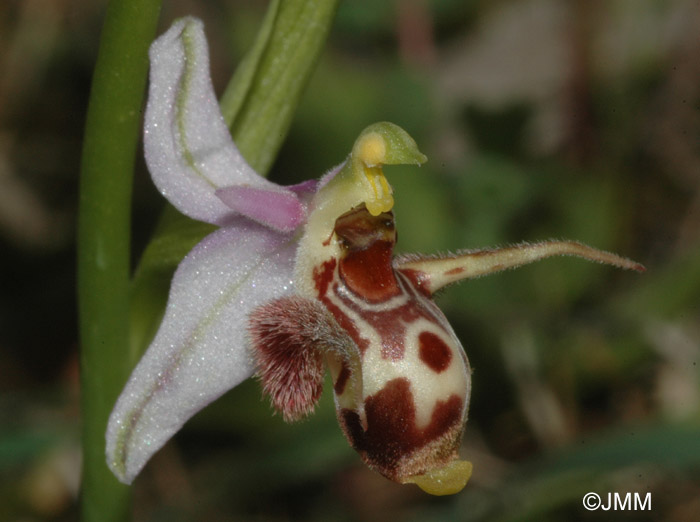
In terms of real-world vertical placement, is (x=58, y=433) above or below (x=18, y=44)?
below

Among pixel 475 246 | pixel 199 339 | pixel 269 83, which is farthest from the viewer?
pixel 475 246

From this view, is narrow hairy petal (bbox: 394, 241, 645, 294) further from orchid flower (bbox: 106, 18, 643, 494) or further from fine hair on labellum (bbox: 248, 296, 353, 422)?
fine hair on labellum (bbox: 248, 296, 353, 422)

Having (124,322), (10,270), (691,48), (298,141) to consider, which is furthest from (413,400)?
(691,48)

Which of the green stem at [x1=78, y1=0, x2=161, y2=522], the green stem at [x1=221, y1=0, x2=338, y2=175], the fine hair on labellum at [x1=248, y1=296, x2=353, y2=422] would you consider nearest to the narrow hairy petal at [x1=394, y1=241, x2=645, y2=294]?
the fine hair on labellum at [x1=248, y1=296, x2=353, y2=422]

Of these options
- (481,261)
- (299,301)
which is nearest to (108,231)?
(299,301)

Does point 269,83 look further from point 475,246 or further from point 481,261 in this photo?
point 475,246

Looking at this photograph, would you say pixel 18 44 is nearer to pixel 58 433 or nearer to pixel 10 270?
pixel 10 270
